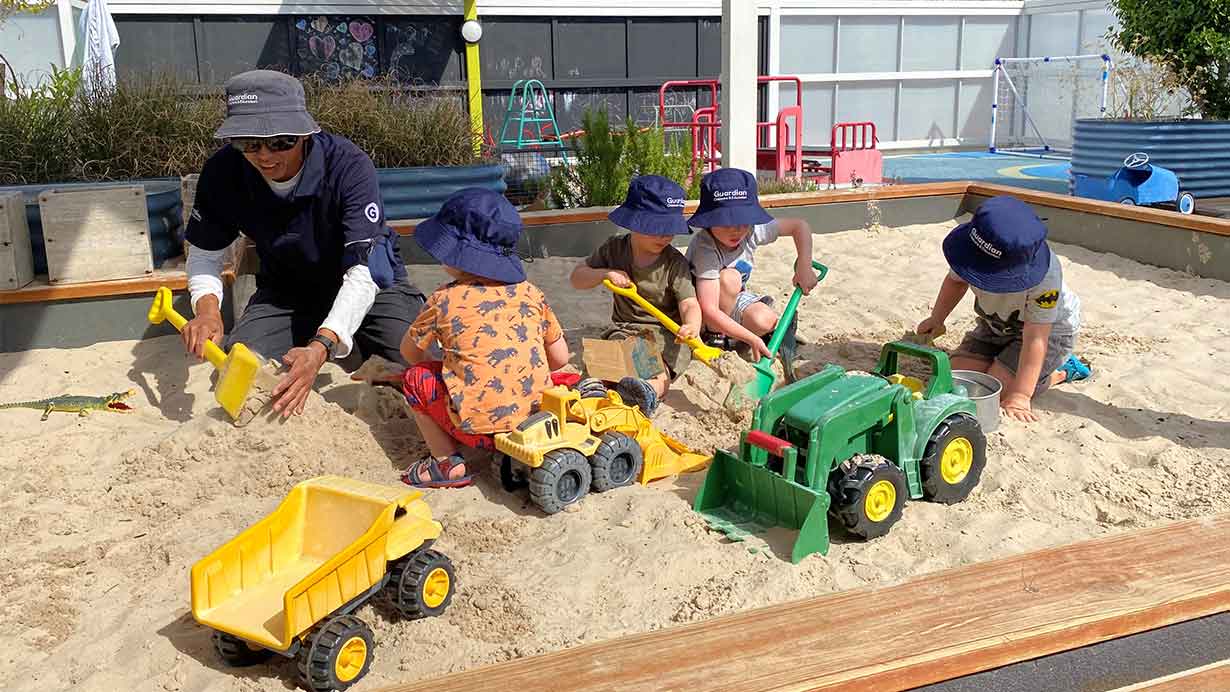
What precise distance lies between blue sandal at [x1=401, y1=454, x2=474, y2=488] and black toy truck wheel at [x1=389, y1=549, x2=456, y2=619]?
69 centimetres

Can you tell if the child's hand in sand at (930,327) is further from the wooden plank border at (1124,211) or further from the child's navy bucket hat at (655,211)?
the wooden plank border at (1124,211)

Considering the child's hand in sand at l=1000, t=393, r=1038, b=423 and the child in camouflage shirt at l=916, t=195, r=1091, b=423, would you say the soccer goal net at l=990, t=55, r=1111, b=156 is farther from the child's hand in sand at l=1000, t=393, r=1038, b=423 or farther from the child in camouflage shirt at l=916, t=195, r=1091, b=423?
the child's hand in sand at l=1000, t=393, r=1038, b=423

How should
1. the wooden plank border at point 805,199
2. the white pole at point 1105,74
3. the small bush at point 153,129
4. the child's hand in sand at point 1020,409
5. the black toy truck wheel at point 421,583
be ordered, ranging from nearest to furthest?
the black toy truck wheel at point 421,583
the child's hand in sand at point 1020,409
the small bush at point 153,129
the wooden plank border at point 805,199
the white pole at point 1105,74

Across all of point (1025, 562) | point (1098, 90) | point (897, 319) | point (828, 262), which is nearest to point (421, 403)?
point (1025, 562)

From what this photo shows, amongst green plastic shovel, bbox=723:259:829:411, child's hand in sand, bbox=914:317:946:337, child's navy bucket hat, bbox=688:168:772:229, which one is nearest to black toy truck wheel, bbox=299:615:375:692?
green plastic shovel, bbox=723:259:829:411

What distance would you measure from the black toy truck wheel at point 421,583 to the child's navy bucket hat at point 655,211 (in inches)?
65.0

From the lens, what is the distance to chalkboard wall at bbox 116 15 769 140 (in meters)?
11.3

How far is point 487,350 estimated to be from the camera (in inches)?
116

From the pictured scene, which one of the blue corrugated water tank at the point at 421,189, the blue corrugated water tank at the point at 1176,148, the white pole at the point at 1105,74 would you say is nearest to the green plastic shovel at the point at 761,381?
the blue corrugated water tank at the point at 421,189

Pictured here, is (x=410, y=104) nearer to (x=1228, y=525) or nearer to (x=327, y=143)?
(x=327, y=143)

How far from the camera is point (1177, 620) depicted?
2197 mm

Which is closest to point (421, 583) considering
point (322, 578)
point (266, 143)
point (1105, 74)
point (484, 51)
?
point (322, 578)

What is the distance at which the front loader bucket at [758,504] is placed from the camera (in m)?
2.46

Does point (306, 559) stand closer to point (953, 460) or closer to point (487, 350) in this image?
point (487, 350)
